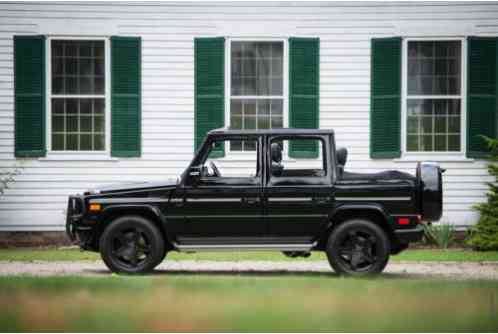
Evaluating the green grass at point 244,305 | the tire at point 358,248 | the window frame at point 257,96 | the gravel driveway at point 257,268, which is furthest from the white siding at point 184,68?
the green grass at point 244,305

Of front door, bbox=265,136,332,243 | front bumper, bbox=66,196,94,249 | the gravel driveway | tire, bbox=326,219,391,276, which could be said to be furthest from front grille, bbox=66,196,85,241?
tire, bbox=326,219,391,276

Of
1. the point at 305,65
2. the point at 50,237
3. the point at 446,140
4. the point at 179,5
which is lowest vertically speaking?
the point at 50,237

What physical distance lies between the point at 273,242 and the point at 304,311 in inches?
150

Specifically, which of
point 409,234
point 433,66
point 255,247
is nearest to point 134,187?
point 255,247

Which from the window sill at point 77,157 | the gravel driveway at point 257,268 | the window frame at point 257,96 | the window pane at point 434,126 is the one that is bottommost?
the gravel driveway at point 257,268

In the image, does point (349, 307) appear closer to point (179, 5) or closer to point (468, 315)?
point (468, 315)

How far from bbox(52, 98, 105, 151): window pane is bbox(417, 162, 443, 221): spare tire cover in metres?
7.81

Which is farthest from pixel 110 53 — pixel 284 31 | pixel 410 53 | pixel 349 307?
pixel 349 307

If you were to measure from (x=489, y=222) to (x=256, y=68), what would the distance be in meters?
4.99

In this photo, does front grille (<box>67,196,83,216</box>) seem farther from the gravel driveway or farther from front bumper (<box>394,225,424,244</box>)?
front bumper (<box>394,225,424,244</box>)

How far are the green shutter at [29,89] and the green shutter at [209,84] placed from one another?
9.25 feet

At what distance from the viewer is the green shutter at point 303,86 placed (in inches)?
696

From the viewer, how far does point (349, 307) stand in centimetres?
840

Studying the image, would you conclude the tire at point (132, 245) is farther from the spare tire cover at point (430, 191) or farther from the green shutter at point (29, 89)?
the green shutter at point (29, 89)
